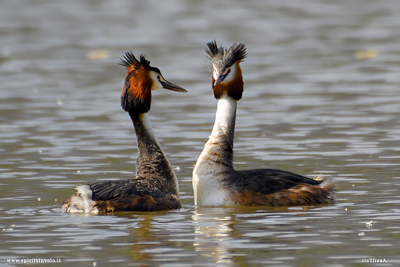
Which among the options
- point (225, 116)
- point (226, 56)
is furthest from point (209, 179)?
point (226, 56)

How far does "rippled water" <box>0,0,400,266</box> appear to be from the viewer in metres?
11.3

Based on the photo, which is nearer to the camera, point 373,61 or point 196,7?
point 373,61

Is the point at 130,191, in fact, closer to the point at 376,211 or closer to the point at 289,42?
the point at 376,211

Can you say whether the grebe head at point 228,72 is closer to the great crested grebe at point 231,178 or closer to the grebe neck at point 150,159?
the great crested grebe at point 231,178

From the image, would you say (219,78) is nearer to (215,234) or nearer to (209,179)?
(209,179)

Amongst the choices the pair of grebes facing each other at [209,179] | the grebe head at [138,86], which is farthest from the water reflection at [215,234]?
the grebe head at [138,86]

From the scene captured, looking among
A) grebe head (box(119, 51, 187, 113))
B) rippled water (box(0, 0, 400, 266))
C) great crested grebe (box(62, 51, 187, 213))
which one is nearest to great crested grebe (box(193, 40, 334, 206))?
rippled water (box(0, 0, 400, 266))

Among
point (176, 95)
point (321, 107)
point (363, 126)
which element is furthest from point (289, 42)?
point (363, 126)

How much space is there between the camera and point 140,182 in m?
13.6

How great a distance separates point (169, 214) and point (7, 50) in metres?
25.7

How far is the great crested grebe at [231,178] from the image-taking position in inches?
543

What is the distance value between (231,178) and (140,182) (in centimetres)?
129

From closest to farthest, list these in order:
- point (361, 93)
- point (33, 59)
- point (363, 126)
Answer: point (363, 126), point (361, 93), point (33, 59)

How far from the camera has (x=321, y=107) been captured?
76.3ft
